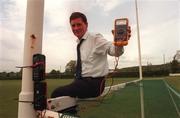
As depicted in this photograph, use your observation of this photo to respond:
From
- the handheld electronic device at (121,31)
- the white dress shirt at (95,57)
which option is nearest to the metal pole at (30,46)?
the white dress shirt at (95,57)

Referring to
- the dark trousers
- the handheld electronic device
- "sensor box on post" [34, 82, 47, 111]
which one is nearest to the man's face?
the dark trousers

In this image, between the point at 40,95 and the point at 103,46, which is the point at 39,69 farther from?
the point at 103,46

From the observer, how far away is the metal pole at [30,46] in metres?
3.61

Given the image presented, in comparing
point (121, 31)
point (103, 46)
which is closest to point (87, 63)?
point (103, 46)

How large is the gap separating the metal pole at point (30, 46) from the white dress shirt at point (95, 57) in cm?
63

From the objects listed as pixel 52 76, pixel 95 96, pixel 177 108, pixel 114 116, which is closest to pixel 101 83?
pixel 95 96

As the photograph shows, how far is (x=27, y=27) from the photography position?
3.71 meters

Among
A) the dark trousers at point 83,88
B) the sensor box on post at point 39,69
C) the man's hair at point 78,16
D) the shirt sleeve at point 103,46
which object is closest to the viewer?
the sensor box on post at point 39,69

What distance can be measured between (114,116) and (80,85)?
14.8ft

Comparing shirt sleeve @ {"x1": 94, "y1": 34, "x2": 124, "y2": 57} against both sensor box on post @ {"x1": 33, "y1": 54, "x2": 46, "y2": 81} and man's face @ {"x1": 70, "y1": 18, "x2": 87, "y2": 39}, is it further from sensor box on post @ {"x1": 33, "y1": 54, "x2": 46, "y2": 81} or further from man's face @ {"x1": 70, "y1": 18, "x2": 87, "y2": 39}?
sensor box on post @ {"x1": 33, "y1": 54, "x2": 46, "y2": 81}

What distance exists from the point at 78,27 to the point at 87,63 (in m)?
0.43

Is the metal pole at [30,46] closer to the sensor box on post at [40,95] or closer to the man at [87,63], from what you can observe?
the sensor box on post at [40,95]

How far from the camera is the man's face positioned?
14.0 ft

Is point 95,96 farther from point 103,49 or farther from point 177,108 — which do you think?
point 177,108
